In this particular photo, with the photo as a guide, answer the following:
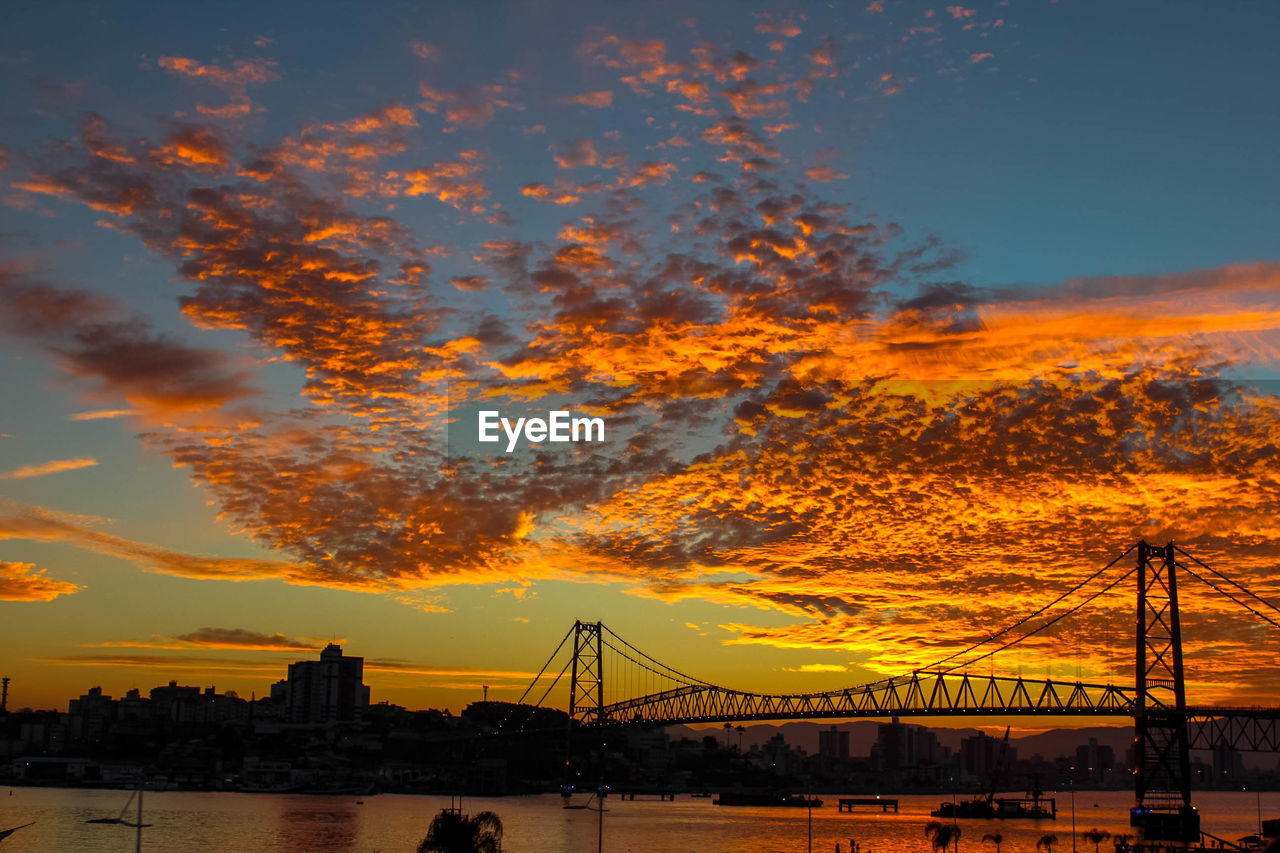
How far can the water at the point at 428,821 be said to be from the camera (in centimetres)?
8250

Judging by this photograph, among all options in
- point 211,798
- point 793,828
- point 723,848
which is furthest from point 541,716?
point 723,848

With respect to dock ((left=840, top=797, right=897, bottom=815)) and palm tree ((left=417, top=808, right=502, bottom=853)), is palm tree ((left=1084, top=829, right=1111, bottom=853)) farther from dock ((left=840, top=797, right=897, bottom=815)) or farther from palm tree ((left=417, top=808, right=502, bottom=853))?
dock ((left=840, top=797, right=897, bottom=815))

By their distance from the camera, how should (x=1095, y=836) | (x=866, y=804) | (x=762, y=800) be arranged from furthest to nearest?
1. (x=866, y=804)
2. (x=762, y=800)
3. (x=1095, y=836)

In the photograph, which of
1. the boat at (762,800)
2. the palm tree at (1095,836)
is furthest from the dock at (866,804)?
the palm tree at (1095,836)

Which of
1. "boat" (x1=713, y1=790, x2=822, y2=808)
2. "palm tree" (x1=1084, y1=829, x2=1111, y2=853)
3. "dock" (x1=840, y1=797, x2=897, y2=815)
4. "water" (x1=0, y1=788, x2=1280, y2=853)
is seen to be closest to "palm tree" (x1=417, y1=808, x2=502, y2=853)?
"water" (x1=0, y1=788, x2=1280, y2=853)

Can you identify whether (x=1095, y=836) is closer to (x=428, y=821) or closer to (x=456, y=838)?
(x=428, y=821)

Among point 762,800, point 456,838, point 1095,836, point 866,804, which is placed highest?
point 456,838

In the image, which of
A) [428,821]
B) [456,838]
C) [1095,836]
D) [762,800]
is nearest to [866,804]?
[762,800]

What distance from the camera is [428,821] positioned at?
108 metres

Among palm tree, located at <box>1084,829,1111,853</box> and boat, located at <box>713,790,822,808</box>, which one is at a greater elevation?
palm tree, located at <box>1084,829,1111,853</box>

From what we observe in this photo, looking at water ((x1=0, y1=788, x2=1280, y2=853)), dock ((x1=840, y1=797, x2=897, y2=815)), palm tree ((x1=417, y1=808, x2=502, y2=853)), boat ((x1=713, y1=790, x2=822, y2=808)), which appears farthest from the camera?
dock ((x1=840, y1=797, x2=897, y2=815))

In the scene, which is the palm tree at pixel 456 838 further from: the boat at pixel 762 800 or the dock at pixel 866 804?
the dock at pixel 866 804

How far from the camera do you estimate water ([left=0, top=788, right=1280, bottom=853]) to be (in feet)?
271

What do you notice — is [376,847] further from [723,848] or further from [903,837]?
[903,837]
